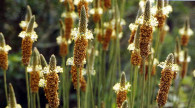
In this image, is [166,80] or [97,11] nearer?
[166,80]

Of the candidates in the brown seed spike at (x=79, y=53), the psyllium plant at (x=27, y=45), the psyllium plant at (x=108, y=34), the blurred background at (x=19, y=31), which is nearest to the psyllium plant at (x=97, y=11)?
the psyllium plant at (x=108, y=34)

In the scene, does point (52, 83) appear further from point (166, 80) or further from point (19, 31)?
point (19, 31)

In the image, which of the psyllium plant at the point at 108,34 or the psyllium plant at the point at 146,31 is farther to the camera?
the psyllium plant at the point at 108,34

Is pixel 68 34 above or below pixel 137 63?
above

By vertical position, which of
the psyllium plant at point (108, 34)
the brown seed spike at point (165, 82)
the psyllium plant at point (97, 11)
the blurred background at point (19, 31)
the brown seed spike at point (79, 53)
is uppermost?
the blurred background at point (19, 31)

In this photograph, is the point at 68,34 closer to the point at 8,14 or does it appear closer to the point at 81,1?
the point at 81,1

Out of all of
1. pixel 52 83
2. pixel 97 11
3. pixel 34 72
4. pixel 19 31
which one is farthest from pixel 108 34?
pixel 19 31

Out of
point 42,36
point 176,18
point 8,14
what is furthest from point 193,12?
point 8,14

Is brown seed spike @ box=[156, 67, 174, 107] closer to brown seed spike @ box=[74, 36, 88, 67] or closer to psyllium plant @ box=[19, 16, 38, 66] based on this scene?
brown seed spike @ box=[74, 36, 88, 67]

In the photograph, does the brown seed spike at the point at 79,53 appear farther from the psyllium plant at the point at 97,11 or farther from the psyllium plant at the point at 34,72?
the psyllium plant at the point at 97,11

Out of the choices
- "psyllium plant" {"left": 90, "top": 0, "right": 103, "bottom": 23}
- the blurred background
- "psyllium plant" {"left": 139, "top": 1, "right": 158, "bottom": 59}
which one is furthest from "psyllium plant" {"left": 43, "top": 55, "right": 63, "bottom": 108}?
the blurred background

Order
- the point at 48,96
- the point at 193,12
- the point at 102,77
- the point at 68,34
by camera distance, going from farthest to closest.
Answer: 1. the point at 193,12
2. the point at 102,77
3. the point at 68,34
4. the point at 48,96
